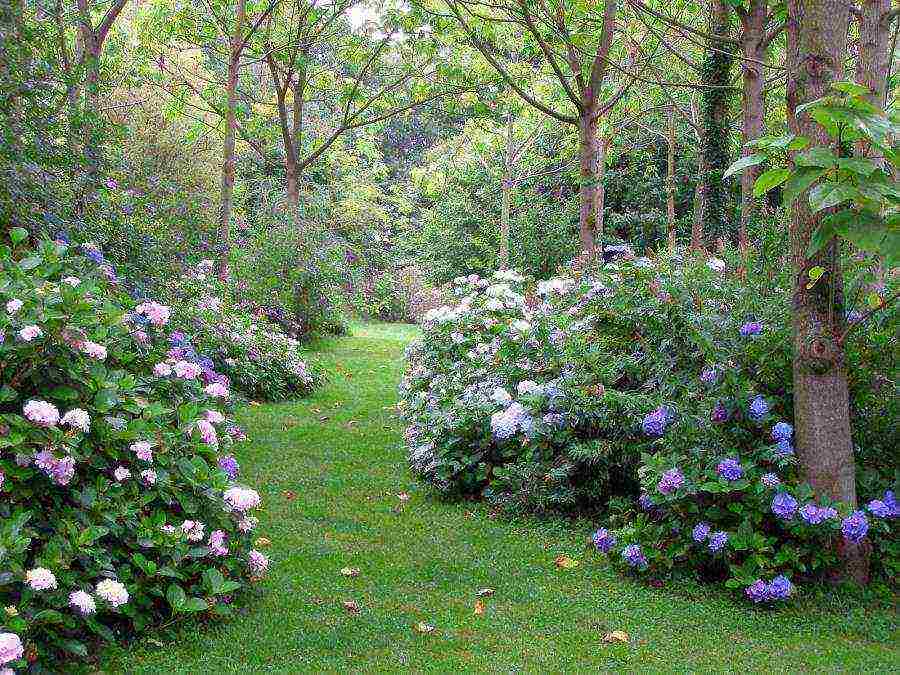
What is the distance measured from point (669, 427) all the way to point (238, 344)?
5767mm

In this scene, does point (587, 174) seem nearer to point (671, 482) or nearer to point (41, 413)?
point (671, 482)

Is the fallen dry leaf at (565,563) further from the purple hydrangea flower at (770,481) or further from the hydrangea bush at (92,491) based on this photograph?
the hydrangea bush at (92,491)

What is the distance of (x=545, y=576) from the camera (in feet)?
13.8

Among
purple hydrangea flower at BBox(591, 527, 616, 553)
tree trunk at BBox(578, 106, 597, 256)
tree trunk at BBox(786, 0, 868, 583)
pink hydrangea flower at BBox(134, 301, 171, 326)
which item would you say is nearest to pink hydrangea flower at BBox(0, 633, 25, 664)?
pink hydrangea flower at BBox(134, 301, 171, 326)

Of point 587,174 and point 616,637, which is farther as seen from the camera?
point 587,174

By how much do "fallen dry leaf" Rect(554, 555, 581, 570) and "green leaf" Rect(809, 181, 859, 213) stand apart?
7.75ft

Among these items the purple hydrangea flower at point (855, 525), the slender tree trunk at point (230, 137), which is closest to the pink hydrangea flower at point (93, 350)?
the purple hydrangea flower at point (855, 525)

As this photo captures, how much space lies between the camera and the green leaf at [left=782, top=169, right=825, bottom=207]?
2.89 m

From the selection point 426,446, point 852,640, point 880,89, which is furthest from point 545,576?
point 880,89

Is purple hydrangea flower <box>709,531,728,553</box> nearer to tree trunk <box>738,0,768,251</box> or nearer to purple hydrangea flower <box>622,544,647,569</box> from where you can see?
purple hydrangea flower <box>622,544,647,569</box>

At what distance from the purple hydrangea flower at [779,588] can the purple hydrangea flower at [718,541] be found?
27 cm

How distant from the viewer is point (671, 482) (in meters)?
3.96

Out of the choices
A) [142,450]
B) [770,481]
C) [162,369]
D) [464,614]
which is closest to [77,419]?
[142,450]

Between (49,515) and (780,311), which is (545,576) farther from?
(49,515)
